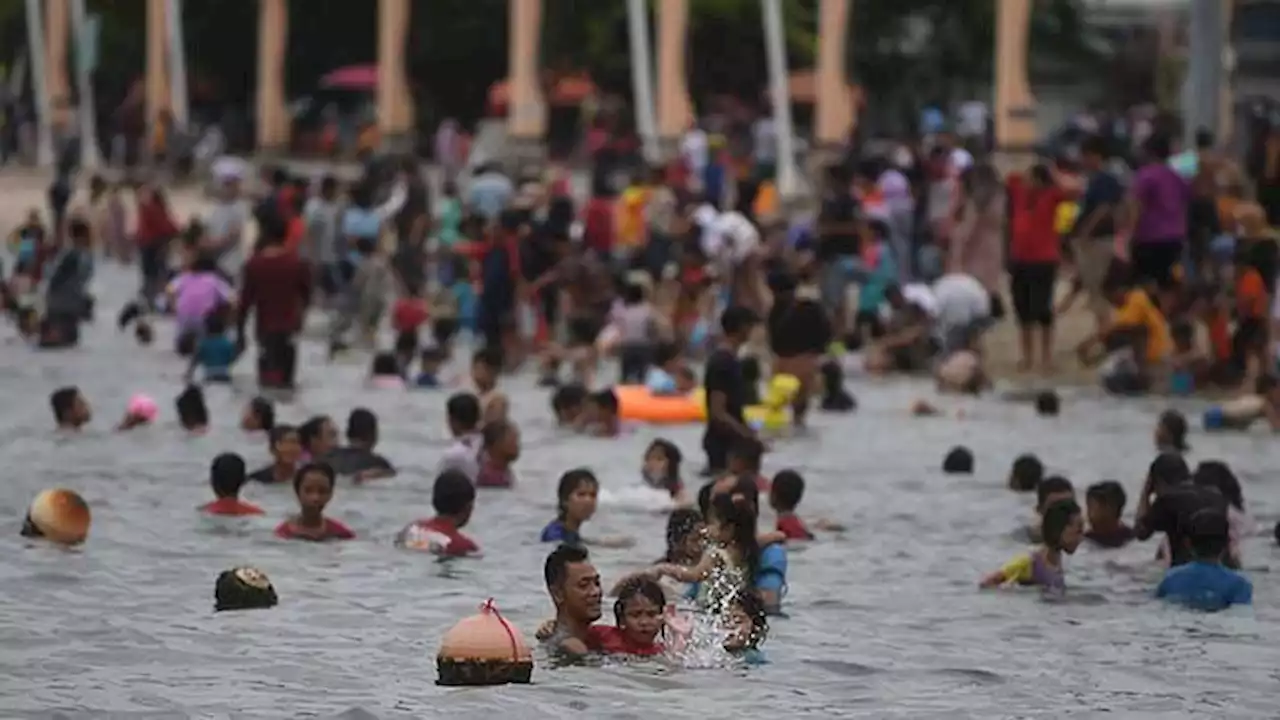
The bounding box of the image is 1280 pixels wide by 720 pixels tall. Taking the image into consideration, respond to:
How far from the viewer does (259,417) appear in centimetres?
2266

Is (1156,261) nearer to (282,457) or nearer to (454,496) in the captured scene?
(282,457)

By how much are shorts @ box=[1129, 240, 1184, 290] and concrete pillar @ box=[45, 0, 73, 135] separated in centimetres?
3939

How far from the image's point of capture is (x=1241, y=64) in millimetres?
53688

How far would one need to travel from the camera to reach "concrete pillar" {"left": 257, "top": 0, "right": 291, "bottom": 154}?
2319 inches

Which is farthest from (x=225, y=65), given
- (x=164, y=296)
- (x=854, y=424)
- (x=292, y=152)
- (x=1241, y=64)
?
(x=854, y=424)

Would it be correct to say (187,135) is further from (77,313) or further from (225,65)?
(77,313)

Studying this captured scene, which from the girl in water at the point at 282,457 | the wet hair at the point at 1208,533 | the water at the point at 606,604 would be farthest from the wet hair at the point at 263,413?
the wet hair at the point at 1208,533

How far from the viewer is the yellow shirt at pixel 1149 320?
87.9ft

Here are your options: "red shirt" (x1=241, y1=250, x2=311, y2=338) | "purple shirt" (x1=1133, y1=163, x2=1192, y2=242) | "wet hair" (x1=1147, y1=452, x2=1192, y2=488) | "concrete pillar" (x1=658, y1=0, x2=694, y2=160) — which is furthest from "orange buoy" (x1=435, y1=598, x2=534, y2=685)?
"concrete pillar" (x1=658, y1=0, x2=694, y2=160)

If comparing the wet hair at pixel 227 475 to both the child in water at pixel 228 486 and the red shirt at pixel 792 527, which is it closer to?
the child in water at pixel 228 486

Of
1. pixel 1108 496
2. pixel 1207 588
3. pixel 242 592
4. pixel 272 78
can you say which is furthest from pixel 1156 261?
pixel 272 78

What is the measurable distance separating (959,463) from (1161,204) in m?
6.08

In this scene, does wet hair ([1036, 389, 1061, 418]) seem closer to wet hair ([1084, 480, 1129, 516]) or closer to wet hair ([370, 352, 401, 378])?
wet hair ([370, 352, 401, 378])

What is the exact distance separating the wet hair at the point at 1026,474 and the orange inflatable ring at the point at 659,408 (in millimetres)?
4593
